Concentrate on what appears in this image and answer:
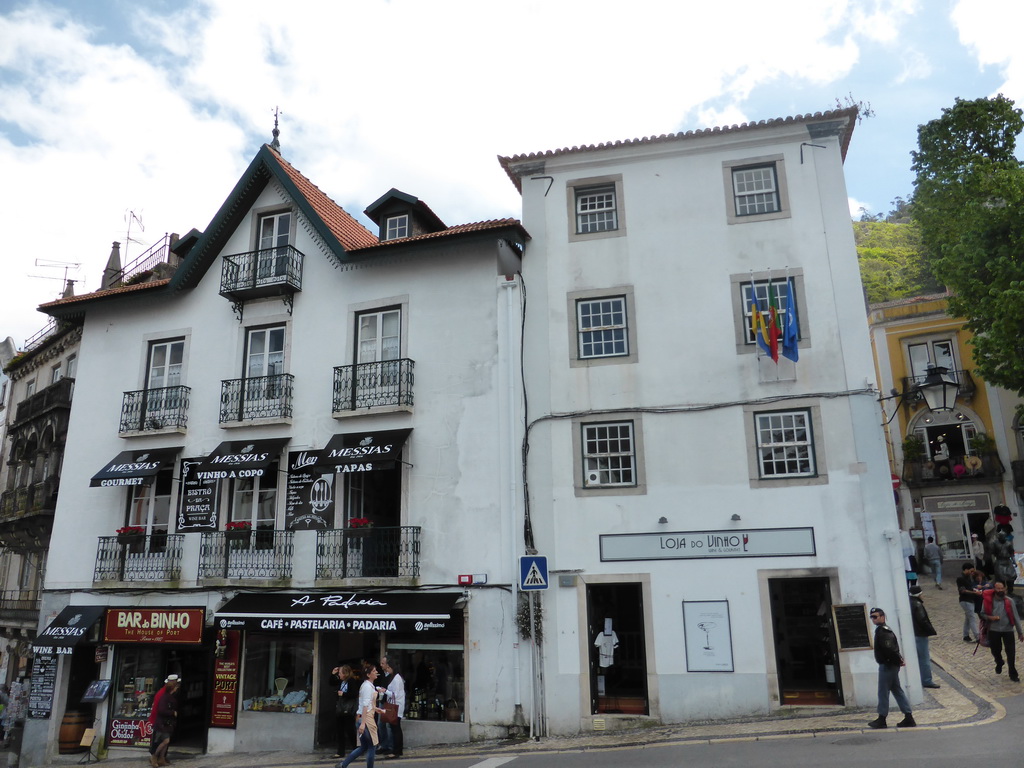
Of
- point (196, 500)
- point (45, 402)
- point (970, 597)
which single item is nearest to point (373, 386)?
point (196, 500)

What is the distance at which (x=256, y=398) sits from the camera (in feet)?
57.9

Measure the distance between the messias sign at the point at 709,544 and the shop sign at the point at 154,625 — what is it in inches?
342

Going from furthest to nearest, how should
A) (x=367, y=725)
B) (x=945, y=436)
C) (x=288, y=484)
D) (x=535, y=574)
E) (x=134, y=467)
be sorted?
(x=945, y=436), (x=134, y=467), (x=288, y=484), (x=535, y=574), (x=367, y=725)

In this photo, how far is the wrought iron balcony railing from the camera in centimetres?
1736

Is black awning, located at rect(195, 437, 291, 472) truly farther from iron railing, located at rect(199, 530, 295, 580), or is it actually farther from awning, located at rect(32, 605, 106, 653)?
awning, located at rect(32, 605, 106, 653)

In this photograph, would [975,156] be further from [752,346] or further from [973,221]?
[752,346]

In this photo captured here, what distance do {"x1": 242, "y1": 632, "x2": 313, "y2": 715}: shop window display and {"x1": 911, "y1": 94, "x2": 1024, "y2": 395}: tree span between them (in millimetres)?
20728

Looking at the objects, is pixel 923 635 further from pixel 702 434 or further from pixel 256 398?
pixel 256 398

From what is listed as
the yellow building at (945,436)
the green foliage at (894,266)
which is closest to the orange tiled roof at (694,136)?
the yellow building at (945,436)

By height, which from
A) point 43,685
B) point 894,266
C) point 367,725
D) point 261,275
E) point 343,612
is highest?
point 894,266

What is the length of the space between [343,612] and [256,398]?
5.37 m

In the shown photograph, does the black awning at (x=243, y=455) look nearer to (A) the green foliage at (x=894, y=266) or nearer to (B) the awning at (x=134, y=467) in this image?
(B) the awning at (x=134, y=467)

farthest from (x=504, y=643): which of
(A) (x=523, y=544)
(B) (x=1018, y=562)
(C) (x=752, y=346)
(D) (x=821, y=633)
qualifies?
(B) (x=1018, y=562)

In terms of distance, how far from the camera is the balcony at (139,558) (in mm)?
17375
